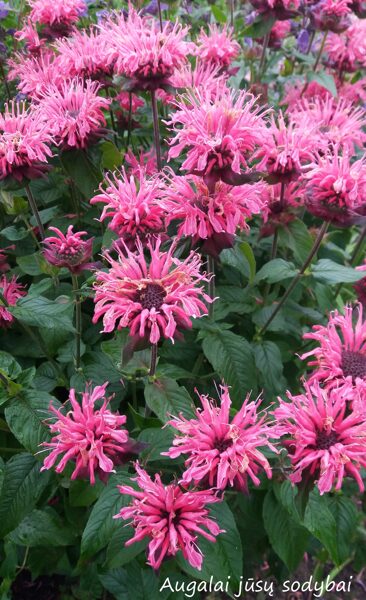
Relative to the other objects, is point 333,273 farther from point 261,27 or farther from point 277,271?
point 261,27

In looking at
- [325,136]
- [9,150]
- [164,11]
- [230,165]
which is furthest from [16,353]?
[164,11]

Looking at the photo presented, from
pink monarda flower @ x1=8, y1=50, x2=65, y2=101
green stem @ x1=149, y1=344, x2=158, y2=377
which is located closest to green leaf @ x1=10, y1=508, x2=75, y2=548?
green stem @ x1=149, y1=344, x2=158, y2=377

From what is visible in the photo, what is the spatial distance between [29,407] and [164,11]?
185 centimetres

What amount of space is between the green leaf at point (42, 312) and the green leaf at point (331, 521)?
62 cm

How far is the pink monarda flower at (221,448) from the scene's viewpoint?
90 centimetres

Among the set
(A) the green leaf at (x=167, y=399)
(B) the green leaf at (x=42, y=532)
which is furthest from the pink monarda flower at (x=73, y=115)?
(B) the green leaf at (x=42, y=532)

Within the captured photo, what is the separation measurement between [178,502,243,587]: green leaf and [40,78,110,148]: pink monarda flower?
3.01 feet

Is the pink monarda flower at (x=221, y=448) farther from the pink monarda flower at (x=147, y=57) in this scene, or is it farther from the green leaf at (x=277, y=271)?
the pink monarda flower at (x=147, y=57)

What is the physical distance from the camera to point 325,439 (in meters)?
0.97

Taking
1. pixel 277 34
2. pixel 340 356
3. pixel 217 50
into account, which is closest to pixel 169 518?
pixel 340 356

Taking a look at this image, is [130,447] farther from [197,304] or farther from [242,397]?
[242,397]

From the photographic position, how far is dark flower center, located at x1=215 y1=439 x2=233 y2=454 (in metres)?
0.96

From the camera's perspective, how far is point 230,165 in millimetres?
1060

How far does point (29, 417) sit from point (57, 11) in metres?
1.31
